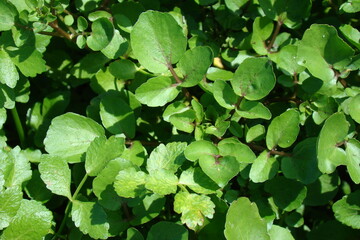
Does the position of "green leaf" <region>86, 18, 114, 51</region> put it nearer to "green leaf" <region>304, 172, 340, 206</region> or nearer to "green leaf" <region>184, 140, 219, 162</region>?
"green leaf" <region>184, 140, 219, 162</region>

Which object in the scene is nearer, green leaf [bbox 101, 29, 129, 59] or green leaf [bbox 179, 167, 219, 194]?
green leaf [bbox 179, 167, 219, 194]

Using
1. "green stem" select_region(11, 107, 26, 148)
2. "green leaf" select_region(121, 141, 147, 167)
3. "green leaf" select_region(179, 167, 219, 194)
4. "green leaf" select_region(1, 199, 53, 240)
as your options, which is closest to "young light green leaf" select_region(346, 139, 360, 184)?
"green leaf" select_region(179, 167, 219, 194)

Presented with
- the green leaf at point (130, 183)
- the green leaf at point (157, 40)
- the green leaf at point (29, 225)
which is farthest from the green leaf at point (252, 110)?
the green leaf at point (29, 225)

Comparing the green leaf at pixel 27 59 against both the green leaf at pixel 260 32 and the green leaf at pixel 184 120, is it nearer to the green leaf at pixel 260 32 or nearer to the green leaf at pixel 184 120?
the green leaf at pixel 184 120

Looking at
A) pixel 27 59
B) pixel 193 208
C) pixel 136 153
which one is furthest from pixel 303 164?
pixel 27 59

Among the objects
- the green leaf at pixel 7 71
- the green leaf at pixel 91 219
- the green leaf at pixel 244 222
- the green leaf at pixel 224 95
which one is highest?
the green leaf at pixel 7 71

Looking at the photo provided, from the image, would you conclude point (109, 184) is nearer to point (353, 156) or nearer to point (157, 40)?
point (157, 40)
